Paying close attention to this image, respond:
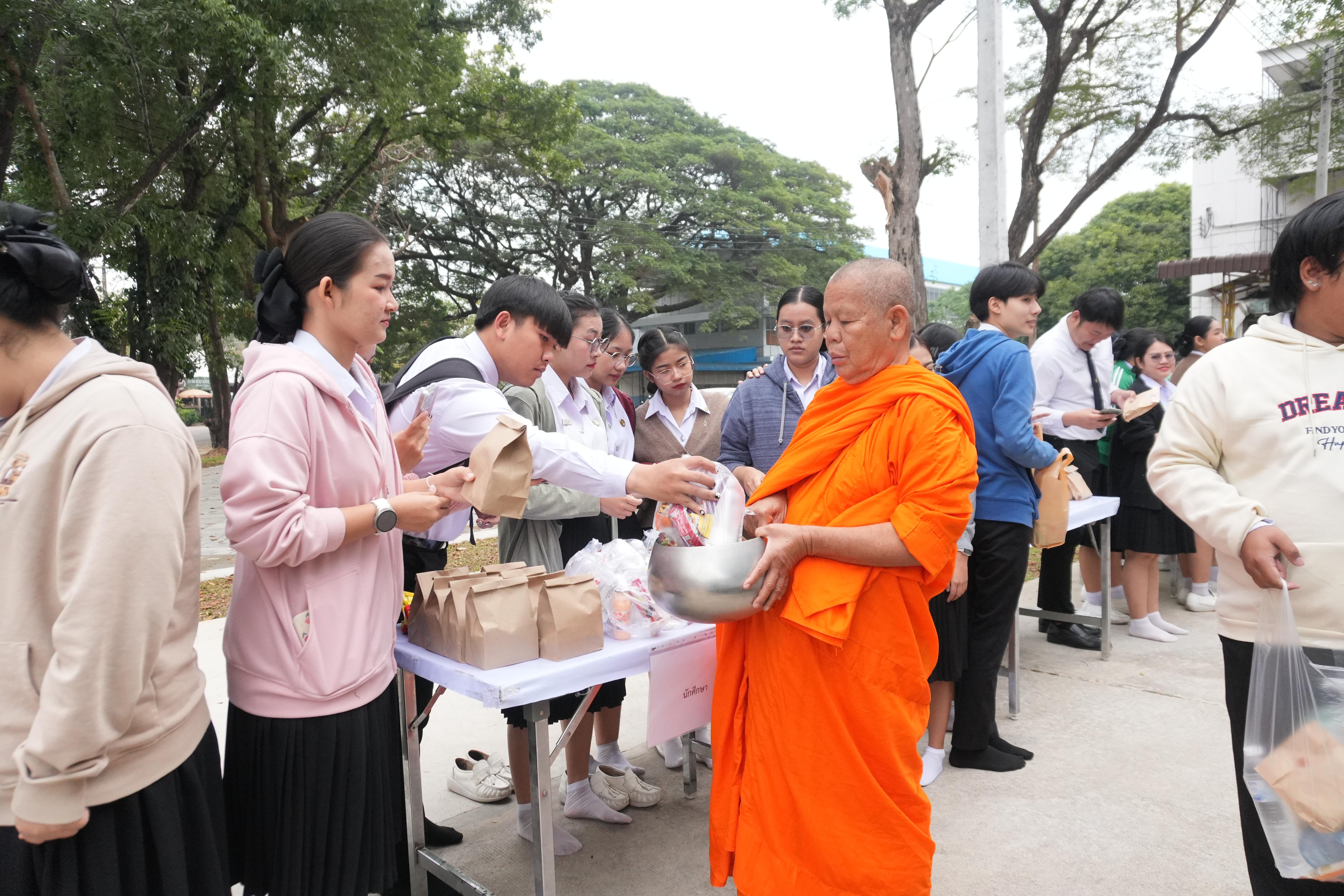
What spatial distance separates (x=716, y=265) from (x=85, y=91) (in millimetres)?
17246

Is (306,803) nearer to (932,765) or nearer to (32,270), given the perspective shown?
(32,270)

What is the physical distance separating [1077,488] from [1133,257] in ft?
105

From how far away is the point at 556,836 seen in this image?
9.26 ft

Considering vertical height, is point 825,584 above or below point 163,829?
above

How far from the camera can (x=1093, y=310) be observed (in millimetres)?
4480

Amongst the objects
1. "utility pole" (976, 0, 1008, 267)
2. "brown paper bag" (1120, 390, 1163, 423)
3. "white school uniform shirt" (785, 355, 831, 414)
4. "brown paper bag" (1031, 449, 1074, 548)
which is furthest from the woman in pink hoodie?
"utility pole" (976, 0, 1008, 267)

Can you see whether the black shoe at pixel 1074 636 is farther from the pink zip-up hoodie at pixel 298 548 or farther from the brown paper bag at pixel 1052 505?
the pink zip-up hoodie at pixel 298 548

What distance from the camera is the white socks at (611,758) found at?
3.31 m

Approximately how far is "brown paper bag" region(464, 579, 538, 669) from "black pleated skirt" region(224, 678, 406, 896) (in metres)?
0.32

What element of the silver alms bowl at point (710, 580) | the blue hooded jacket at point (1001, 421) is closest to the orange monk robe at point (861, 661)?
the silver alms bowl at point (710, 580)

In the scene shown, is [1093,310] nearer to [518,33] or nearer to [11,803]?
[11,803]

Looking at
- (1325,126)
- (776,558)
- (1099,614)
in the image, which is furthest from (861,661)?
(1325,126)

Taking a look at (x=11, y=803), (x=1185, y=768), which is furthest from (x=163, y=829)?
(x=1185, y=768)

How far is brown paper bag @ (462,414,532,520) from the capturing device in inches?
73.4
